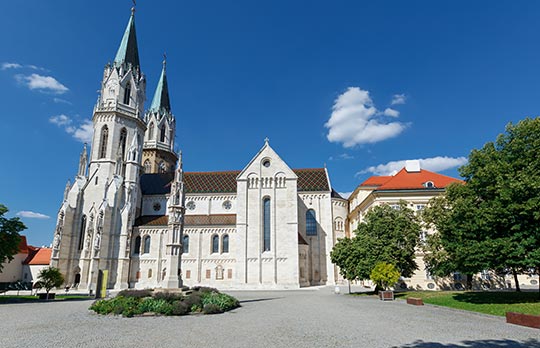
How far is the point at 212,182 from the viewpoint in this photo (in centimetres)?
A: 5575

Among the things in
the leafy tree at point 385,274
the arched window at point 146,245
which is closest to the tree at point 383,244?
the leafy tree at point 385,274

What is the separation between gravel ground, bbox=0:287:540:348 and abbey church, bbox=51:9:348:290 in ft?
92.5

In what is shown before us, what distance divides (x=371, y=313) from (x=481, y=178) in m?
10.4

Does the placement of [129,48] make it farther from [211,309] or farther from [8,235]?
[211,309]

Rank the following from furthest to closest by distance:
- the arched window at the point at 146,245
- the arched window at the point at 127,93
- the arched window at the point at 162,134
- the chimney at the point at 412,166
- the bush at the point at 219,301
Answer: the arched window at the point at 162,134 < the arched window at the point at 127,93 < the arched window at the point at 146,245 < the chimney at the point at 412,166 < the bush at the point at 219,301

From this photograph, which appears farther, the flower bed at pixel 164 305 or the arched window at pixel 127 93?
the arched window at pixel 127 93

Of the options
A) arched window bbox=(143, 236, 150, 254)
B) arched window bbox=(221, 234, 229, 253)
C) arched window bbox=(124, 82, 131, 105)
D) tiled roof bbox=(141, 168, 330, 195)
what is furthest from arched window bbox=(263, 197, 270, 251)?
arched window bbox=(124, 82, 131, 105)

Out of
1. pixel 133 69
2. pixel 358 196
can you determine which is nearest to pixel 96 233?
pixel 133 69

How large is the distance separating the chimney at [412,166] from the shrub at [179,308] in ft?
116

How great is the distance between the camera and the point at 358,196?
50969 millimetres

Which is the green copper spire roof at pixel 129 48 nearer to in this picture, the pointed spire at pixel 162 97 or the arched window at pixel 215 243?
the pointed spire at pixel 162 97

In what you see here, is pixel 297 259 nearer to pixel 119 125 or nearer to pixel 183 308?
pixel 183 308

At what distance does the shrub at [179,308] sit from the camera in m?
16.7

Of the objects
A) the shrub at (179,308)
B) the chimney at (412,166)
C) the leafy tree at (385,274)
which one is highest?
the chimney at (412,166)
